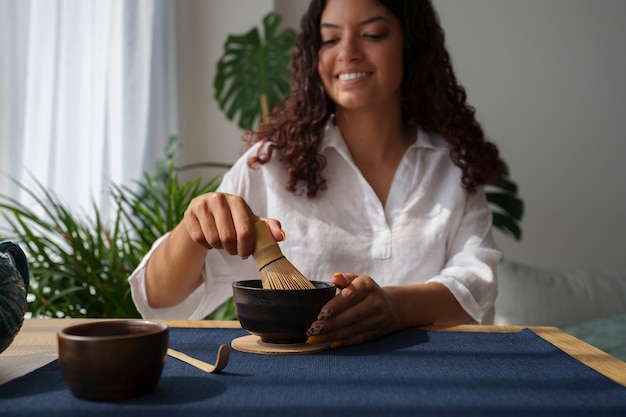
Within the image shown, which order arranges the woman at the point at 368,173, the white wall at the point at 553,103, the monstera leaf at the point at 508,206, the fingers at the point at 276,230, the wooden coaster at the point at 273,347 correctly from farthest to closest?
the white wall at the point at 553,103
the monstera leaf at the point at 508,206
the woman at the point at 368,173
the fingers at the point at 276,230
the wooden coaster at the point at 273,347

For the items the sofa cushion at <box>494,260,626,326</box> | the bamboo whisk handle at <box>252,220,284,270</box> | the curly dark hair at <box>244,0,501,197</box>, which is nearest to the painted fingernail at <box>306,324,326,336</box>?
the bamboo whisk handle at <box>252,220,284,270</box>

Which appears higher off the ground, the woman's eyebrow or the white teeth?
the woman's eyebrow

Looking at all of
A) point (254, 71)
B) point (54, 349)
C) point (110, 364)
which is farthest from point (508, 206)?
point (110, 364)

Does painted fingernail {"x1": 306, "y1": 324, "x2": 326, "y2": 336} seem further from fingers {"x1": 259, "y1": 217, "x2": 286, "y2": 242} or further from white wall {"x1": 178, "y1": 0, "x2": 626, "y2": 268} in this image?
white wall {"x1": 178, "y1": 0, "x2": 626, "y2": 268}

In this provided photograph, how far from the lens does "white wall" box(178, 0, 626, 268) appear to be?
140 inches

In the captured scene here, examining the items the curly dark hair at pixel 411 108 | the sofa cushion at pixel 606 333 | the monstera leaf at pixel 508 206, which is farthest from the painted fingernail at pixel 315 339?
the monstera leaf at pixel 508 206

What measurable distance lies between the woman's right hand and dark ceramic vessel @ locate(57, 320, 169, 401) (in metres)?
0.29

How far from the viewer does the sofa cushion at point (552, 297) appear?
2500 millimetres

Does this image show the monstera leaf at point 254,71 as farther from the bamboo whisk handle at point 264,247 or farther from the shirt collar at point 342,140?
the bamboo whisk handle at point 264,247

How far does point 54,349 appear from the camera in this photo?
3.14 ft

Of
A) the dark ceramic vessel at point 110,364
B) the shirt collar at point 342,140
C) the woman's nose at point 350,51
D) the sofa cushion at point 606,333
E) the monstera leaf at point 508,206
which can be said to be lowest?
the sofa cushion at point 606,333

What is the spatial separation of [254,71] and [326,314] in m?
2.65

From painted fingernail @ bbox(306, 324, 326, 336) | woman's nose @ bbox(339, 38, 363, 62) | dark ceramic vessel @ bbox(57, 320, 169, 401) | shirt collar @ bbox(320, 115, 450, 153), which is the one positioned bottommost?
painted fingernail @ bbox(306, 324, 326, 336)

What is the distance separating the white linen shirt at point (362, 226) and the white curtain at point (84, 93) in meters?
1.19
